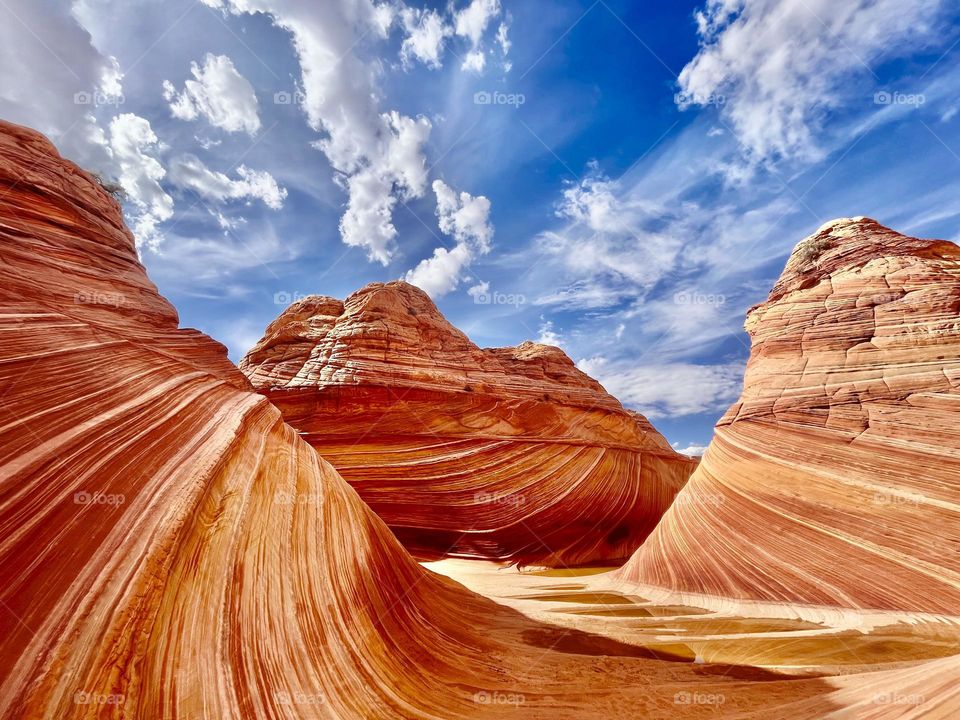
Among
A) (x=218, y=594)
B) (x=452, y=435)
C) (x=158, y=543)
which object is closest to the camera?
(x=158, y=543)

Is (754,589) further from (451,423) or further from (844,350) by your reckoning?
(451,423)

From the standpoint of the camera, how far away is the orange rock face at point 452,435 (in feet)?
39.2

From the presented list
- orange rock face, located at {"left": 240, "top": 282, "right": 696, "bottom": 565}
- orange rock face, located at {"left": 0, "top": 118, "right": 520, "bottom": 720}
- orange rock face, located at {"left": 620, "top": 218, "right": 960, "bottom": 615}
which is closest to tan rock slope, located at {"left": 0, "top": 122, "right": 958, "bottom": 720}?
orange rock face, located at {"left": 0, "top": 118, "right": 520, "bottom": 720}

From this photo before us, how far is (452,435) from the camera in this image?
13234 mm

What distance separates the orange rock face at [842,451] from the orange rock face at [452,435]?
5320 mm

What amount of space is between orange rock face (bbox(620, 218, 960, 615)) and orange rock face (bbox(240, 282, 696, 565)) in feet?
17.5

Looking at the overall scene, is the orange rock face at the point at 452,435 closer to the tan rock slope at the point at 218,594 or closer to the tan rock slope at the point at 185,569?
the tan rock slope at the point at 218,594

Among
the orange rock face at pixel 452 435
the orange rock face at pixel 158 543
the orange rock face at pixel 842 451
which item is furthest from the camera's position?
the orange rock face at pixel 452 435

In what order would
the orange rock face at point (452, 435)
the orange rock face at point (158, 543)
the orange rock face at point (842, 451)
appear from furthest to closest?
1. the orange rock face at point (452, 435)
2. the orange rock face at point (842, 451)
3. the orange rock face at point (158, 543)

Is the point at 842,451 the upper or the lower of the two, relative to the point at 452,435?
lower

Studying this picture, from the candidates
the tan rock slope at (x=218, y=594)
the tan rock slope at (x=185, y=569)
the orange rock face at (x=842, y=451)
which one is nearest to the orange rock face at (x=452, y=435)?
the orange rock face at (x=842, y=451)

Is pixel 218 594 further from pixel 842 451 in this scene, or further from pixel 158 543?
pixel 842 451

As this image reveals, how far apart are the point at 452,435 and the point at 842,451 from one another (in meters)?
9.92

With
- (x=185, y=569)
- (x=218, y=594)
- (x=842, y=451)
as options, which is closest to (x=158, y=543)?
(x=185, y=569)
